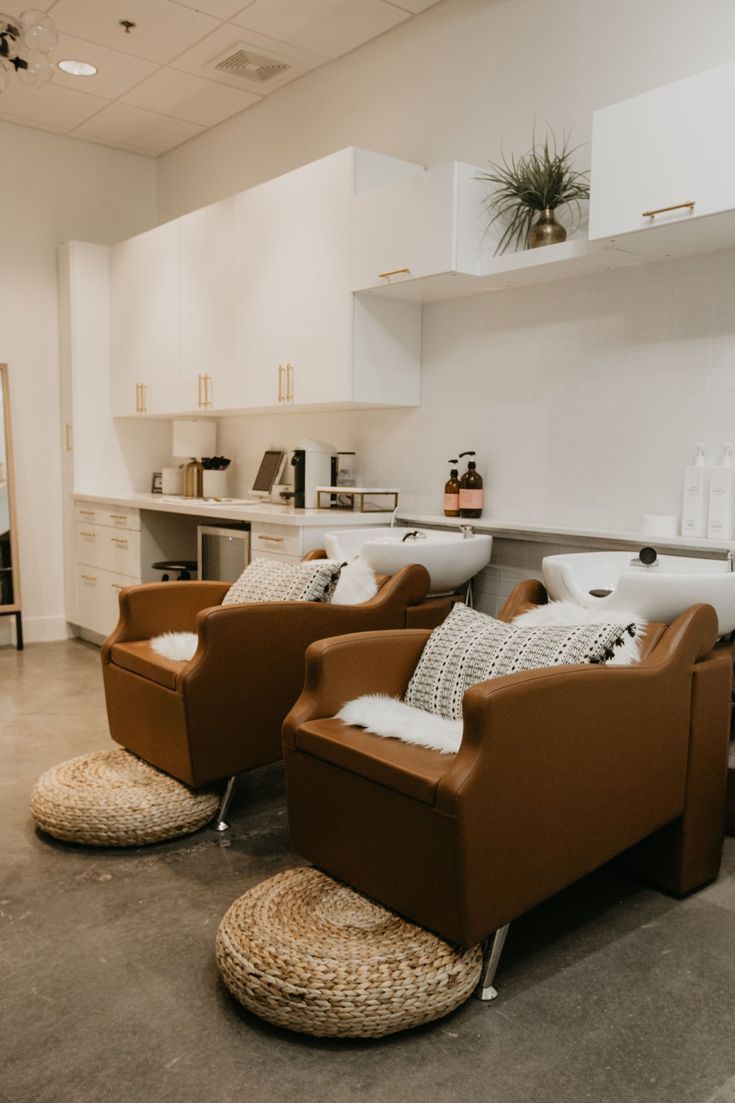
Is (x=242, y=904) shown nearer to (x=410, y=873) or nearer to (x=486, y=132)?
(x=410, y=873)

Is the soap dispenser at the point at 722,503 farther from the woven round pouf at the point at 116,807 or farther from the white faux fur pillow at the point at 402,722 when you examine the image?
the woven round pouf at the point at 116,807

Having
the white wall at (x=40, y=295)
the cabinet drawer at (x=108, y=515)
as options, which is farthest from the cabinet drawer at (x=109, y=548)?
the white wall at (x=40, y=295)

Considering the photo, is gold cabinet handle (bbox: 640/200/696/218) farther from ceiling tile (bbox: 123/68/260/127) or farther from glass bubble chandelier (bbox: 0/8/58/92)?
ceiling tile (bbox: 123/68/260/127)

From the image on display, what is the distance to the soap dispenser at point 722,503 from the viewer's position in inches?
112

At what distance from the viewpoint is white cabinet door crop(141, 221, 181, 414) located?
16.5 feet

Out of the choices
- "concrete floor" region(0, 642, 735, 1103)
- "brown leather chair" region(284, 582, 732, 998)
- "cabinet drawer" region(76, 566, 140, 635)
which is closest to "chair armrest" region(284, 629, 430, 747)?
"brown leather chair" region(284, 582, 732, 998)

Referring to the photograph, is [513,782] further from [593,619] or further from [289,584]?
[289,584]

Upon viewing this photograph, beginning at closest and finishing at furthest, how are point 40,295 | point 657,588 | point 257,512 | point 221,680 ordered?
point 657,588 → point 221,680 → point 257,512 → point 40,295

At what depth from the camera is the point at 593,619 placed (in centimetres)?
224

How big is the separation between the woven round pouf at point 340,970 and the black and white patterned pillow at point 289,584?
119cm

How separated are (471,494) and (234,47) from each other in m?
2.52

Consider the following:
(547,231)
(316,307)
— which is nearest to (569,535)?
(547,231)

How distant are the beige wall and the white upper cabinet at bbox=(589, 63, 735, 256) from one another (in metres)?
0.46

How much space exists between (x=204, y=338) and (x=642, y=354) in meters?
2.52
